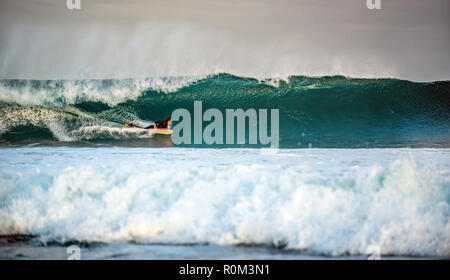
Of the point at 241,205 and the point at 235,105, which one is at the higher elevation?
the point at 235,105

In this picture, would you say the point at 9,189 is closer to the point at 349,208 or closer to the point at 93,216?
the point at 93,216

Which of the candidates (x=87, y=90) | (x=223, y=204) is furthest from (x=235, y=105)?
(x=223, y=204)

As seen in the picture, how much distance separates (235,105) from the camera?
38.4ft

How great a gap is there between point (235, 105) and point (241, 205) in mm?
7197

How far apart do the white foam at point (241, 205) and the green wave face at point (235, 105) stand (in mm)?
4373

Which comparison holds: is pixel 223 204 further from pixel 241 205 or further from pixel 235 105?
pixel 235 105

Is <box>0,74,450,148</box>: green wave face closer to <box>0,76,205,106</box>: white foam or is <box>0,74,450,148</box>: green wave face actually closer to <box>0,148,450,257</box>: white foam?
<box>0,76,205,106</box>: white foam

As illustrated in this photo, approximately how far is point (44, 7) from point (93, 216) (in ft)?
20.0

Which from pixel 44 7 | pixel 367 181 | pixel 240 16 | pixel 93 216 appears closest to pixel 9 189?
pixel 93 216

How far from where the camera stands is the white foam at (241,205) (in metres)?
4.22

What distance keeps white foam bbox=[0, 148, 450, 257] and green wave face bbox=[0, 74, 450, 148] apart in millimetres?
4373

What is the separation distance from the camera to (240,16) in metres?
9.87

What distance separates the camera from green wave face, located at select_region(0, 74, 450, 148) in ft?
33.3

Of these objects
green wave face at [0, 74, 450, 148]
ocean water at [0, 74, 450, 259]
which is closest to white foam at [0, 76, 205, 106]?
green wave face at [0, 74, 450, 148]
